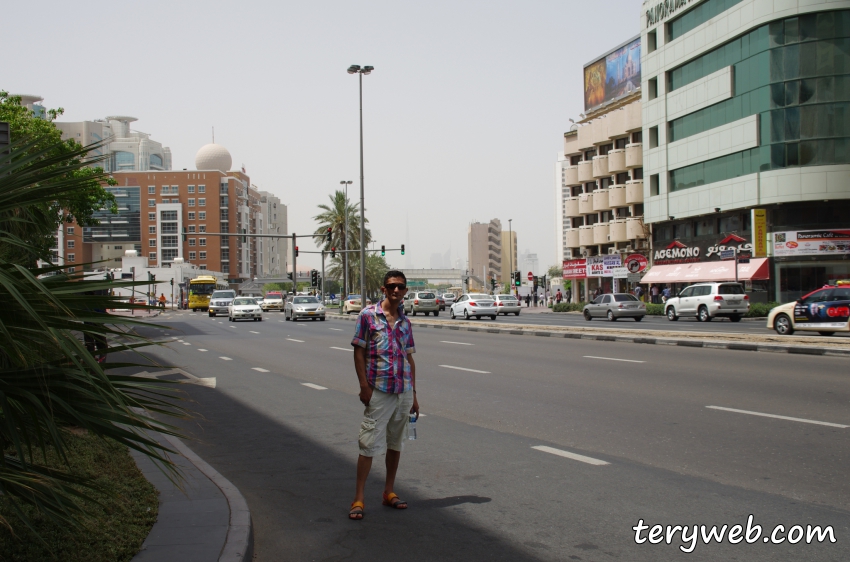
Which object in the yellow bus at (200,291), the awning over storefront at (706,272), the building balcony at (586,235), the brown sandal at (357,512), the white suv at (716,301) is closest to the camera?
the brown sandal at (357,512)

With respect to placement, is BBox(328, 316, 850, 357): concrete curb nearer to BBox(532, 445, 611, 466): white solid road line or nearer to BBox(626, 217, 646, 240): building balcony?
BBox(532, 445, 611, 466): white solid road line

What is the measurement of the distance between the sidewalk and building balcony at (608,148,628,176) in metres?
62.7

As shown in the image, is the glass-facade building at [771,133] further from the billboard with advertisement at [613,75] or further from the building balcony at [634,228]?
the billboard with advertisement at [613,75]

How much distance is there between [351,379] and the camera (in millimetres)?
15359

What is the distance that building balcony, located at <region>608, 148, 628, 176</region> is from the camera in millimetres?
65750

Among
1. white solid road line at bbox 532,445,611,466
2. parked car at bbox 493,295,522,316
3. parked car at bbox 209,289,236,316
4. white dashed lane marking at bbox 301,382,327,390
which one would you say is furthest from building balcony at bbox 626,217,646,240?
white solid road line at bbox 532,445,611,466

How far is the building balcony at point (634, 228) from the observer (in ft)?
207

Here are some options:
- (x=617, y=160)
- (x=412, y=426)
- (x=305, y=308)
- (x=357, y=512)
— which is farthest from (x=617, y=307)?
(x=357, y=512)

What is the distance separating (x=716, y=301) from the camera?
37094 mm

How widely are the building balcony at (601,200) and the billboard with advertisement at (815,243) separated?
25056mm

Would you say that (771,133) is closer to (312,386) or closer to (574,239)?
(574,239)

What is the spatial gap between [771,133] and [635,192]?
1880 cm

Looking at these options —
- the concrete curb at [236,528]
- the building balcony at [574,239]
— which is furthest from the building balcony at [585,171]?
the concrete curb at [236,528]

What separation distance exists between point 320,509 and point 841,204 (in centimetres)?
4553
